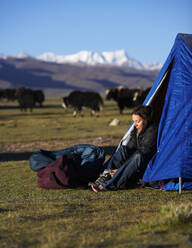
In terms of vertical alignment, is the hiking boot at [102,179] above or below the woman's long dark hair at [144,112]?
below

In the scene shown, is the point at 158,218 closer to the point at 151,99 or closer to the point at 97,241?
the point at 97,241

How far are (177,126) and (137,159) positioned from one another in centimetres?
80

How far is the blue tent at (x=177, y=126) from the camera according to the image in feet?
19.7

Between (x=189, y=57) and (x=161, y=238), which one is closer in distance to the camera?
(x=161, y=238)

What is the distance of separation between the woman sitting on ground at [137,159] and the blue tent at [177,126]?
126 millimetres

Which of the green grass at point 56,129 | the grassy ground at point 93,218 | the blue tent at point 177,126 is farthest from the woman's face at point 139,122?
the green grass at point 56,129

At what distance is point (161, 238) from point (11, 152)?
975 cm

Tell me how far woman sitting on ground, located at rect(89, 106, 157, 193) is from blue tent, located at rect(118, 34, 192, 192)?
13cm

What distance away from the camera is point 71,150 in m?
7.28

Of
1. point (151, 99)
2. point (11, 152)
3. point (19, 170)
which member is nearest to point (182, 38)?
point (151, 99)

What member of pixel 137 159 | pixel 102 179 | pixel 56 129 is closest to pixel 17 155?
pixel 102 179

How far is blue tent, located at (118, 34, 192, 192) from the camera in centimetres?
602

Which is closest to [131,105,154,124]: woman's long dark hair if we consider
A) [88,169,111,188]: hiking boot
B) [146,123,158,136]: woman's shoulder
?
[146,123,158,136]: woman's shoulder

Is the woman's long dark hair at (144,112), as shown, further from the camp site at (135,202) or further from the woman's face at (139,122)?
the camp site at (135,202)
